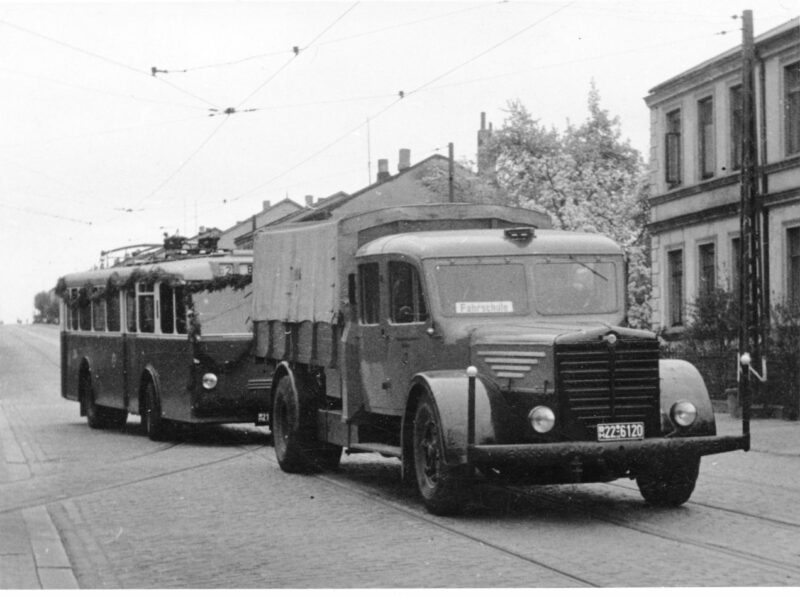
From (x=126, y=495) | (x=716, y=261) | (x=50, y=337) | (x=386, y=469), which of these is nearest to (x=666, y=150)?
(x=716, y=261)

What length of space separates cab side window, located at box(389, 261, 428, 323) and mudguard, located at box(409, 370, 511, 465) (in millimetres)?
1246

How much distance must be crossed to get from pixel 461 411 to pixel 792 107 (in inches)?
850

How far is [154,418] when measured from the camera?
23.1 metres

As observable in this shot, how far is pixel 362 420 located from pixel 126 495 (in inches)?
95.4

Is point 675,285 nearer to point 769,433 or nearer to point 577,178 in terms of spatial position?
point 769,433

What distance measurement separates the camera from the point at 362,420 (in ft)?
48.7

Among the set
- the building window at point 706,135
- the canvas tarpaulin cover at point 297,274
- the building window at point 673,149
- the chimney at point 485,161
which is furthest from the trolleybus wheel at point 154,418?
the chimney at point 485,161

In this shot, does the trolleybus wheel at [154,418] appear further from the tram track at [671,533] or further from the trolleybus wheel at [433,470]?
the trolleybus wheel at [433,470]

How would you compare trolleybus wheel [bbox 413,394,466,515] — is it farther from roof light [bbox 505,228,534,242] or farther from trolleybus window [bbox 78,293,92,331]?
trolleybus window [bbox 78,293,92,331]

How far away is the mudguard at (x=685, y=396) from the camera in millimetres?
12312

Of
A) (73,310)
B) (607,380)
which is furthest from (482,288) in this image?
(73,310)

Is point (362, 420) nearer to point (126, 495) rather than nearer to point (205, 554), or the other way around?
point (126, 495)

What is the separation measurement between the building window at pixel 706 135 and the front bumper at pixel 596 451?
81.4ft

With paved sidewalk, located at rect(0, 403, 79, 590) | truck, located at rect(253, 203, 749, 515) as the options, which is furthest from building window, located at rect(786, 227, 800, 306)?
paved sidewalk, located at rect(0, 403, 79, 590)
